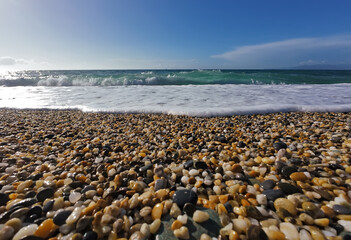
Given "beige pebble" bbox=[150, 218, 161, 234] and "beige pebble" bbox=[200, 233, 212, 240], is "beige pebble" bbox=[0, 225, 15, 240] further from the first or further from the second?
"beige pebble" bbox=[200, 233, 212, 240]

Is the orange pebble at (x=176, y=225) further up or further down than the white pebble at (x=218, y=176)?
further down

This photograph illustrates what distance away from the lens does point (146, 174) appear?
178 centimetres

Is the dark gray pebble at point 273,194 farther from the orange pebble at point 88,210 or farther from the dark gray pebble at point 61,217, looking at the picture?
the dark gray pebble at point 61,217

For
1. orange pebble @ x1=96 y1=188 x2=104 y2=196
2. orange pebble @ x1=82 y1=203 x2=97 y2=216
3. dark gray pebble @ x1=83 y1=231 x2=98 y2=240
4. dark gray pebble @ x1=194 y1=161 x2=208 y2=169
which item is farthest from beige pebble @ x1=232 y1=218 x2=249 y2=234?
orange pebble @ x1=96 y1=188 x2=104 y2=196

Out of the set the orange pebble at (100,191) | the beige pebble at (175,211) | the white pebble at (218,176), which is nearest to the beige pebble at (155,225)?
the beige pebble at (175,211)

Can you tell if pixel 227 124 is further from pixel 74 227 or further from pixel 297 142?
pixel 74 227

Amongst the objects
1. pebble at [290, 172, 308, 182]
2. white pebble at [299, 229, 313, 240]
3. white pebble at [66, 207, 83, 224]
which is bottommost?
white pebble at [299, 229, 313, 240]

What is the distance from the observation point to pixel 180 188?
1479 mm

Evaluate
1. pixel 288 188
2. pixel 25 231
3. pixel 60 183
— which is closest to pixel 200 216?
pixel 288 188

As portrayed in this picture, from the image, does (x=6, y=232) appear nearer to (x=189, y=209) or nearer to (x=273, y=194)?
(x=189, y=209)

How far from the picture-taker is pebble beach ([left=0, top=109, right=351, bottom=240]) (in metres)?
1.08

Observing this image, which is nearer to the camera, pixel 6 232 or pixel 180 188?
pixel 6 232

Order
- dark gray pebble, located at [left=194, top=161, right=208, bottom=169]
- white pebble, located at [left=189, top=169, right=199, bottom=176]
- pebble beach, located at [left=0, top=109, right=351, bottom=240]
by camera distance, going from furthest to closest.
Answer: dark gray pebble, located at [left=194, top=161, right=208, bottom=169] → white pebble, located at [left=189, top=169, right=199, bottom=176] → pebble beach, located at [left=0, top=109, right=351, bottom=240]

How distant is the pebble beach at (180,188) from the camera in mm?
1083
